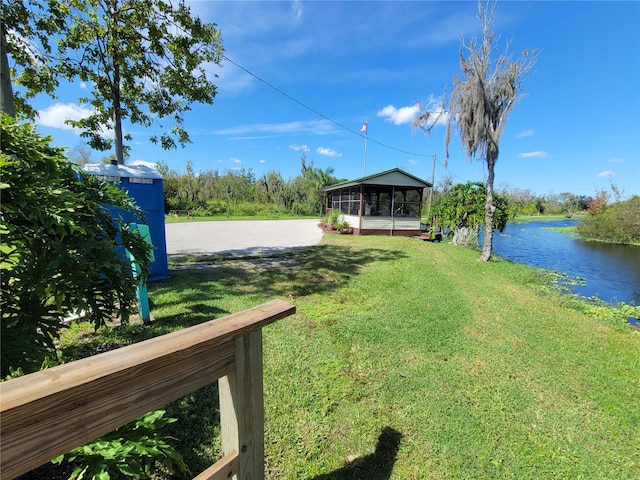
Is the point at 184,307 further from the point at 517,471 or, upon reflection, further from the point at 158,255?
the point at 517,471

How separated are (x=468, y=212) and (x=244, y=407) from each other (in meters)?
14.5

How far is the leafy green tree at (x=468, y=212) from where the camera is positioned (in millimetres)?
13161

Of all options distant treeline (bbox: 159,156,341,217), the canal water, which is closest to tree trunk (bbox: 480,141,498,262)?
the canal water

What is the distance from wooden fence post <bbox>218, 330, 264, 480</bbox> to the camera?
118cm

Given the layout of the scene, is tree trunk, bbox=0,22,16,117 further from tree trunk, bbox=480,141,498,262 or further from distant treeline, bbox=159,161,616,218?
distant treeline, bbox=159,161,616,218

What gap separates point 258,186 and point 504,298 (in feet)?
125

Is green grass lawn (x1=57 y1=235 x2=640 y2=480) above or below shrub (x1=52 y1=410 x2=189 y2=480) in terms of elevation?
below

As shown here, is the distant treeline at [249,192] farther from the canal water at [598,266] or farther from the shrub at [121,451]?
the shrub at [121,451]

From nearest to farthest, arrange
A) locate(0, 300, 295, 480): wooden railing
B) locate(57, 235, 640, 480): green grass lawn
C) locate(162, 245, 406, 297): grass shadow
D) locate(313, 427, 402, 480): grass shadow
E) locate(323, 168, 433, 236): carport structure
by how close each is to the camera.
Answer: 1. locate(0, 300, 295, 480): wooden railing
2. locate(313, 427, 402, 480): grass shadow
3. locate(57, 235, 640, 480): green grass lawn
4. locate(162, 245, 406, 297): grass shadow
5. locate(323, 168, 433, 236): carport structure

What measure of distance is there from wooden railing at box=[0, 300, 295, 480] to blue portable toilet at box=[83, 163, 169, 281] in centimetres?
393

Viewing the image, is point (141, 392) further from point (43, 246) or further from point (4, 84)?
point (4, 84)

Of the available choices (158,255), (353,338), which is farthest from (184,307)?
(353,338)

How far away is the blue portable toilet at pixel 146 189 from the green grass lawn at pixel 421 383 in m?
0.78

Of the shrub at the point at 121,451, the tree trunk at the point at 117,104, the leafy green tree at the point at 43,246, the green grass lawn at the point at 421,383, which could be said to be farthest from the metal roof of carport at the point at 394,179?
the shrub at the point at 121,451
